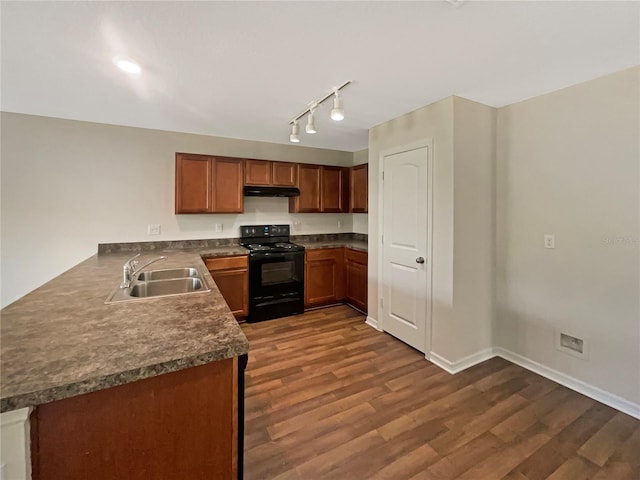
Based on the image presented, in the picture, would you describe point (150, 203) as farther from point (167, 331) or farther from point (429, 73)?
point (429, 73)

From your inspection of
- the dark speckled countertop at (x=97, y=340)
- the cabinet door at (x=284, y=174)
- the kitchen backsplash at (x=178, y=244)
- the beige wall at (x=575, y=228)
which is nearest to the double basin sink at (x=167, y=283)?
the dark speckled countertop at (x=97, y=340)

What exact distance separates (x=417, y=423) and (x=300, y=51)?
2.49 metres

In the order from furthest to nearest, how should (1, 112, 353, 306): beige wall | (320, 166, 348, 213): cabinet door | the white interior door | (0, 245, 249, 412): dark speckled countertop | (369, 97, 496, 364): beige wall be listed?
1. (320, 166, 348, 213): cabinet door
2. (1, 112, 353, 306): beige wall
3. the white interior door
4. (369, 97, 496, 364): beige wall
5. (0, 245, 249, 412): dark speckled countertop

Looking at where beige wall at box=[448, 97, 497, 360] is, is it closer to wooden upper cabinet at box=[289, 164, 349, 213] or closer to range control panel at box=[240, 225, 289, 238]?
wooden upper cabinet at box=[289, 164, 349, 213]

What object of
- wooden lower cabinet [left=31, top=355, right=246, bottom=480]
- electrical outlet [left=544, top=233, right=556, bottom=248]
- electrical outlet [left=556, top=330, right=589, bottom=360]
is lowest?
electrical outlet [left=556, top=330, right=589, bottom=360]

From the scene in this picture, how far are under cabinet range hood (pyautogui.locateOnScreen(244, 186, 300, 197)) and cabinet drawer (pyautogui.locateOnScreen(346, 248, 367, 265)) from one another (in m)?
1.12

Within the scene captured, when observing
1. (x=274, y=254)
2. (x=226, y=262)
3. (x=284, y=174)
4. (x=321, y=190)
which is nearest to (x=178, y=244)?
(x=226, y=262)

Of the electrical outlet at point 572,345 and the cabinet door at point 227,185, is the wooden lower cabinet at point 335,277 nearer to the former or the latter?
the cabinet door at point 227,185

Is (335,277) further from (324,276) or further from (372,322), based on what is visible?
(372,322)

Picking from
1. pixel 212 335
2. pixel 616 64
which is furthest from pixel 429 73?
pixel 212 335

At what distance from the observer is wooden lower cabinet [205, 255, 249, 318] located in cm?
336

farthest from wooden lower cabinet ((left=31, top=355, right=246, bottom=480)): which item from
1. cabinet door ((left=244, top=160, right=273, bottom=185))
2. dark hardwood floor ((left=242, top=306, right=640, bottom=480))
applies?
cabinet door ((left=244, top=160, right=273, bottom=185))

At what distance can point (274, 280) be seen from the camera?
372 cm

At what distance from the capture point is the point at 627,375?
2.01m
